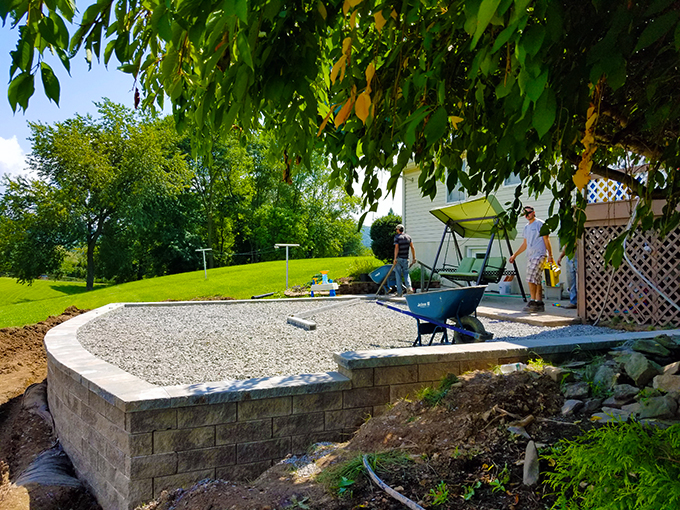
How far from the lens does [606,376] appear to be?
2.97 meters

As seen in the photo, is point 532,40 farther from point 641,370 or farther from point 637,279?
point 637,279

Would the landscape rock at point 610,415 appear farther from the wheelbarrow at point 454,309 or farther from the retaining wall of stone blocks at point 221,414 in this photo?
the wheelbarrow at point 454,309

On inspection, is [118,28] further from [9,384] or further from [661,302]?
[661,302]

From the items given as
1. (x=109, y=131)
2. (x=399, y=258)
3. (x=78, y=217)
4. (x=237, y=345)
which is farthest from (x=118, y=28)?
(x=109, y=131)

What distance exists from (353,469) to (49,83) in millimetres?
2075

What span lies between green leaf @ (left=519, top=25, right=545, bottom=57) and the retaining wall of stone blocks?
2.45 metres

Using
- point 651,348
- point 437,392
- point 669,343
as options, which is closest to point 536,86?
point 437,392

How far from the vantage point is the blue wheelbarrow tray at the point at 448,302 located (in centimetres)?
452

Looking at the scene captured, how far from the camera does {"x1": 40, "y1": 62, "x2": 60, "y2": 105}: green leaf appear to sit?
4.08 ft

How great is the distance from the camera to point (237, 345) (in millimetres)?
5742

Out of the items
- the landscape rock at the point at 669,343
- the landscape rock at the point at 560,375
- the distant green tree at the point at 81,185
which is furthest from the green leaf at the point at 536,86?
the distant green tree at the point at 81,185

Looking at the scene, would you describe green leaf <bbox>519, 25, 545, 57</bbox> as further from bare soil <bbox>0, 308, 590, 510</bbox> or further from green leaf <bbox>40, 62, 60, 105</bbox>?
bare soil <bbox>0, 308, 590, 510</bbox>

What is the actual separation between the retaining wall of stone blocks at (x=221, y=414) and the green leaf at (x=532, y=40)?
8.02ft

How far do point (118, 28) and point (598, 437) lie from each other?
107 inches
